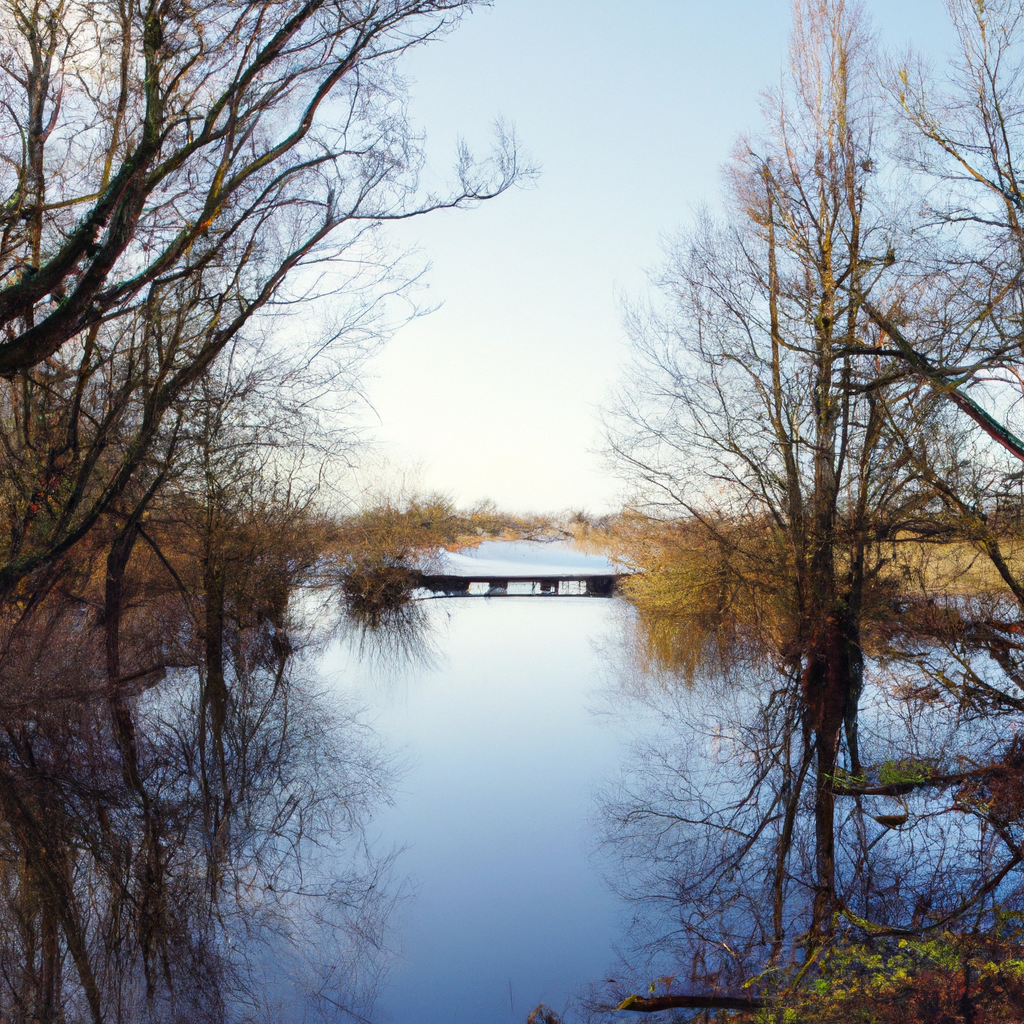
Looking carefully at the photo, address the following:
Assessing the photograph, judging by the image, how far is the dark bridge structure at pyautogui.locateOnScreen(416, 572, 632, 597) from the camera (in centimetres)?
1889

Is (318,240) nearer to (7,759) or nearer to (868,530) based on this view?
(7,759)

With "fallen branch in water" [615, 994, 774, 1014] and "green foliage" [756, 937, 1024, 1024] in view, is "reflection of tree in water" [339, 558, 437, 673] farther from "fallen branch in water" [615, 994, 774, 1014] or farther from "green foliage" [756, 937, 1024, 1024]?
"green foliage" [756, 937, 1024, 1024]

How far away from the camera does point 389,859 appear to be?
14.8ft

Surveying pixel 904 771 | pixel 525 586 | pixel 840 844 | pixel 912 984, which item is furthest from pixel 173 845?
pixel 525 586

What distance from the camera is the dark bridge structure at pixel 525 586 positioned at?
1889 centimetres

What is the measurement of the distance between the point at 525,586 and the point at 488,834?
16.3m

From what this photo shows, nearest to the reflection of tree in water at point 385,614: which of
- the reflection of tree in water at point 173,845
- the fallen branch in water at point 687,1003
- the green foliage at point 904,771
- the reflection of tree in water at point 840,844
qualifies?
the reflection of tree in water at point 173,845

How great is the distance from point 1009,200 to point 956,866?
5.32 meters

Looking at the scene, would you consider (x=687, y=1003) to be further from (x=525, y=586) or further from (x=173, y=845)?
(x=525, y=586)

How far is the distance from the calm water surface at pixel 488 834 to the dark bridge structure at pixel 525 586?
26.6ft

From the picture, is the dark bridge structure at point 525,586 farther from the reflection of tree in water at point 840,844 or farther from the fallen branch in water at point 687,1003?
the fallen branch in water at point 687,1003

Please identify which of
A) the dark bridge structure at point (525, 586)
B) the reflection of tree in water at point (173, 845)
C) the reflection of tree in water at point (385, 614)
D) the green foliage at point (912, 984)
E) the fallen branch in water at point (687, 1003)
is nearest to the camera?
the green foliage at point (912, 984)

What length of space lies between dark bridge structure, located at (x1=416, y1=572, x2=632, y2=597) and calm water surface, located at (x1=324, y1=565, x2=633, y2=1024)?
8.10 m

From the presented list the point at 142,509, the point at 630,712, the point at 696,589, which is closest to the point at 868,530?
the point at 696,589
